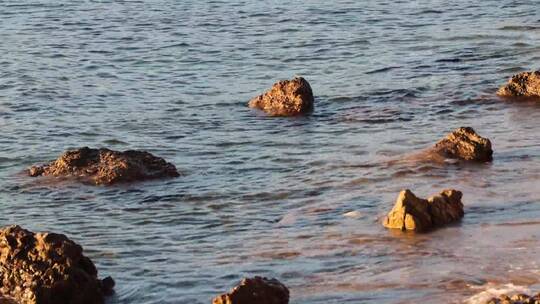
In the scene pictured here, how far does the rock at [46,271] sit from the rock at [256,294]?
110 cm

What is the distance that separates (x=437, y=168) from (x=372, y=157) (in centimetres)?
96

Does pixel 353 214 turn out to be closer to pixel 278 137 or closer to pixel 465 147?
pixel 465 147

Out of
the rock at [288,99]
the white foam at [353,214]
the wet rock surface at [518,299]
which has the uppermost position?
the wet rock surface at [518,299]

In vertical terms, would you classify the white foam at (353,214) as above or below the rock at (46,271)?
below

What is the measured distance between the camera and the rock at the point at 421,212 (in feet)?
30.1

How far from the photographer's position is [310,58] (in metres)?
17.8

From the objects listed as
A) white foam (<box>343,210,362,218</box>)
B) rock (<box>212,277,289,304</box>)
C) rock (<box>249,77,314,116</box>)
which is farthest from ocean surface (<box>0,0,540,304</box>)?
rock (<box>212,277,289,304</box>)

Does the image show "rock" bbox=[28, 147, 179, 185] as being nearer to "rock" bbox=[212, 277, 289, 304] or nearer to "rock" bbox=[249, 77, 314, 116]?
"rock" bbox=[249, 77, 314, 116]

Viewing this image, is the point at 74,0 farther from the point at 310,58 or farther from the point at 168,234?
the point at 168,234

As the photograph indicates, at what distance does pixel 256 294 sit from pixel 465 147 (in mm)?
4792

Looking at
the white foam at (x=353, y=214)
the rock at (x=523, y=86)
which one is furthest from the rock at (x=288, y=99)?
the white foam at (x=353, y=214)

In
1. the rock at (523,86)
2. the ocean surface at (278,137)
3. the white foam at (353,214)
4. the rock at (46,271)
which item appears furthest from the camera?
the rock at (523,86)

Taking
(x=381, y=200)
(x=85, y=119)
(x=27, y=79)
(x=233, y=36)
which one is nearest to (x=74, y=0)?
(x=233, y=36)

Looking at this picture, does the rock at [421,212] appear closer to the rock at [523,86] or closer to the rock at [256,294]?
the rock at [256,294]
